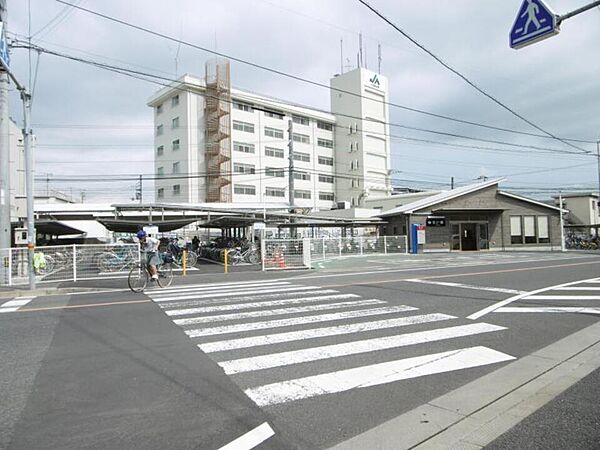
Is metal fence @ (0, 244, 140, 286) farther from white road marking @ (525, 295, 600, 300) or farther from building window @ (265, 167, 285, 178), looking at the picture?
building window @ (265, 167, 285, 178)

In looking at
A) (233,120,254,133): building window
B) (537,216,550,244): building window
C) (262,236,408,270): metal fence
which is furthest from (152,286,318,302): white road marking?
(233,120,254,133): building window

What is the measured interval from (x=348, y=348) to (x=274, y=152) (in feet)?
186

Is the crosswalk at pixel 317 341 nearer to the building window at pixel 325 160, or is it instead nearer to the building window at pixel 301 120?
the building window at pixel 301 120

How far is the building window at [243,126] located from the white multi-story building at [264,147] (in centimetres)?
13

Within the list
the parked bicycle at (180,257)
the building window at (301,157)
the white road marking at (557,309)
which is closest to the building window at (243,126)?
the building window at (301,157)

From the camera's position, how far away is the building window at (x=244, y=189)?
56.8 meters

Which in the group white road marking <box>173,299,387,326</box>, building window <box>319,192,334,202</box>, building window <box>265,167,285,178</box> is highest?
building window <box>265,167,285,178</box>

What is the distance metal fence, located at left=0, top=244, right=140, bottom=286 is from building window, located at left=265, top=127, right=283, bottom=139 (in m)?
46.3

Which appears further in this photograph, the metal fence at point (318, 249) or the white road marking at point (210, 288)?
the metal fence at point (318, 249)

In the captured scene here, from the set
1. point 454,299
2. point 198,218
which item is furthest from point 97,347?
point 198,218

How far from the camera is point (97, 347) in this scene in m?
6.63

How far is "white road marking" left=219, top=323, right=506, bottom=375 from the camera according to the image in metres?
5.66

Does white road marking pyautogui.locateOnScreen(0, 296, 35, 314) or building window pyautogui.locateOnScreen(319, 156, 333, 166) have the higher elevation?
building window pyautogui.locateOnScreen(319, 156, 333, 166)

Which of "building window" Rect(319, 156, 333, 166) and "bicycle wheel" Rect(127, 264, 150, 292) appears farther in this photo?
"building window" Rect(319, 156, 333, 166)
